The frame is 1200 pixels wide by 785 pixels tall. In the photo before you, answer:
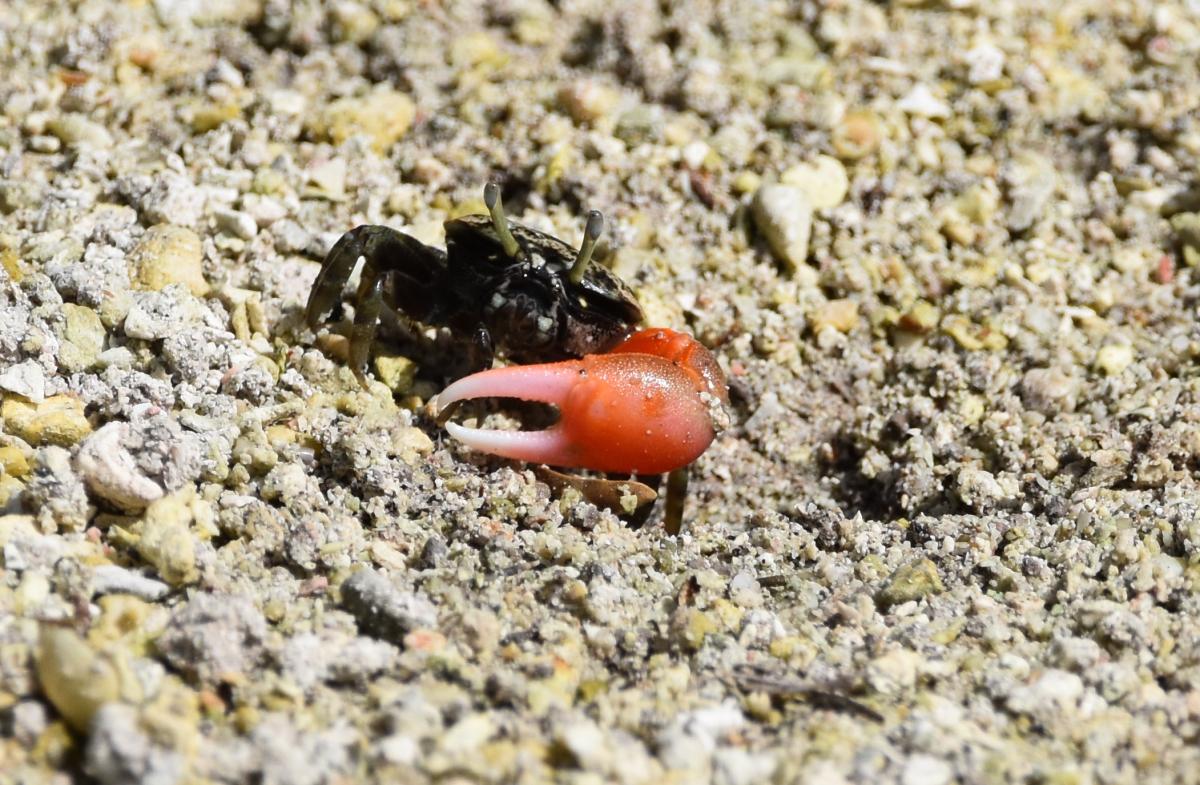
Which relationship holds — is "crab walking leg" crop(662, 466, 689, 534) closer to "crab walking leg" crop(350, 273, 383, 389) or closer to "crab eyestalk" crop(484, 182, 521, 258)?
"crab eyestalk" crop(484, 182, 521, 258)

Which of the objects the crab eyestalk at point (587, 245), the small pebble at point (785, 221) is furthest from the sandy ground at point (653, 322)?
the crab eyestalk at point (587, 245)

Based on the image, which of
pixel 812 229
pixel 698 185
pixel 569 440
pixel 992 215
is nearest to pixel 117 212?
pixel 569 440

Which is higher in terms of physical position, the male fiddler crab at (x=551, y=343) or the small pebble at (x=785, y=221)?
the small pebble at (x=785, y=221)

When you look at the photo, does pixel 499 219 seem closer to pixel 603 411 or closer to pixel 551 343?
pixel 551 343

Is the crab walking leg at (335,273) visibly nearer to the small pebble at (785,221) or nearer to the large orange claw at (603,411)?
the large orange claw at (603,411)

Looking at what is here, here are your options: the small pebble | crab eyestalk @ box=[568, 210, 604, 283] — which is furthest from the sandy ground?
crab eyestalk @ box=[568, 210, 604, 283]

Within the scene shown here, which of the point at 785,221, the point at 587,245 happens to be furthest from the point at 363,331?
the point at 785,221

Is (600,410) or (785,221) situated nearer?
(600,410)
